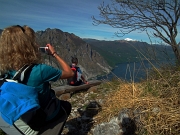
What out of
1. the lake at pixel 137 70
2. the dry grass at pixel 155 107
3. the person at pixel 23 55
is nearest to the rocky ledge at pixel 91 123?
the dry grass at pixel 155 107

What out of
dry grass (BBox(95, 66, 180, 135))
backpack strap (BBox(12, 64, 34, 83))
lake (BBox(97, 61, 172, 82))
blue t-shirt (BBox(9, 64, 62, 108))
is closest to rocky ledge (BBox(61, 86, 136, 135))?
dry grass (BBox(95, 66, 180, 135))

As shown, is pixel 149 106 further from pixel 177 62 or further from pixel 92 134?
pixel 177 62

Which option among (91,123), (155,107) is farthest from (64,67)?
(91,123)

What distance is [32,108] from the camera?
6.00ft

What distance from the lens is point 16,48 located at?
1.96 meters

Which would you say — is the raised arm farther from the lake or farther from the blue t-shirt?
the lake

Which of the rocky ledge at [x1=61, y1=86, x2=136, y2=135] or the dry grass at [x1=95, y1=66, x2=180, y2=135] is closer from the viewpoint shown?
the dry grass at [x1=95, y1=66, x2=180, y2=135]

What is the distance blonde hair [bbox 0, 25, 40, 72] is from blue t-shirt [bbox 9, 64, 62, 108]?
0.36 feet

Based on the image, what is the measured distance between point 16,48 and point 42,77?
430 millimetres

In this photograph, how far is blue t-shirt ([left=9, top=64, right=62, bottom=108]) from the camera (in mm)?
1977

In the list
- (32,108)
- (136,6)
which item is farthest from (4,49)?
(136,6)

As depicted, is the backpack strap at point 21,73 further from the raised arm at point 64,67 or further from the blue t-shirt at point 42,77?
the raised arm at point 64,67

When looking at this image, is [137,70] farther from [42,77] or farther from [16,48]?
[16,48]

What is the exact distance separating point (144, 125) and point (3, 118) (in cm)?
211
